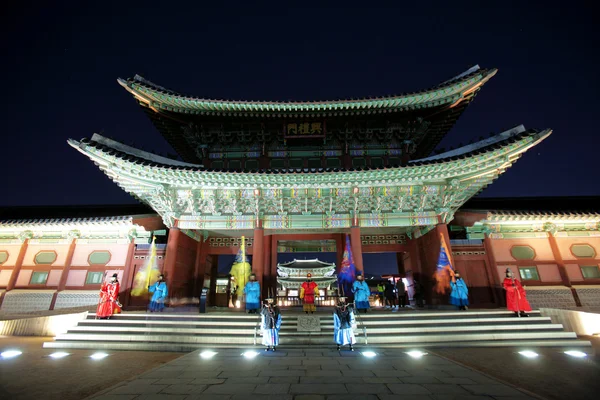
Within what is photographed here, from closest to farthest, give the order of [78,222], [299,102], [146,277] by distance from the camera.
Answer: [146,277], [299,102], [78,222]

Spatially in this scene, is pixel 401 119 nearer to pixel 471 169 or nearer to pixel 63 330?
pixel 471 169

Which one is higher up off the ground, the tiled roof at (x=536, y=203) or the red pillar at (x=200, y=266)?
the tiled roof at (x=536, y=203)

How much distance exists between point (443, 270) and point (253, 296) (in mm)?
8480

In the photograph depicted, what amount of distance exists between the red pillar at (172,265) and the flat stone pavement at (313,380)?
5.71m

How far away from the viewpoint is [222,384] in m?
5.00

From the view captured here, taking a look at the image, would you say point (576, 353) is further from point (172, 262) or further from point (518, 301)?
point (172, 262)

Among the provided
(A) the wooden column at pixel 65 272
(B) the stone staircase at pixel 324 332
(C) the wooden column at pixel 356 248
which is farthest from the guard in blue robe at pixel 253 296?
(A) the wooden column at pixel 65 272

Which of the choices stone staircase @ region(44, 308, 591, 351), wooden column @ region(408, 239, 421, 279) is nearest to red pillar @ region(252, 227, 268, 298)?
stone staircase @ region(44, 308, 591, 351)

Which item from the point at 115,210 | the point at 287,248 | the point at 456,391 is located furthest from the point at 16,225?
the point at 456,391

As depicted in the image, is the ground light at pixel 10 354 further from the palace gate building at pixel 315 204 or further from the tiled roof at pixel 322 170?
the tiled roof at pixel 322 170

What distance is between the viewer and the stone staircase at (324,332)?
884 centimetres

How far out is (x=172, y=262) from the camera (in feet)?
41.1

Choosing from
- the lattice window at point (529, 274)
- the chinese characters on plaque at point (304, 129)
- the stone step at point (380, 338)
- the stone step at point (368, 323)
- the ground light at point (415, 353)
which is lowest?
the ground light at point (415, 353)

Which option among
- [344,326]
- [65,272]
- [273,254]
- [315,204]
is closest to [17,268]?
[65,272]
